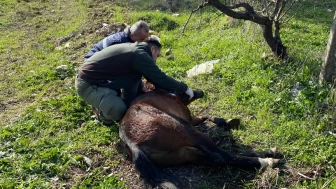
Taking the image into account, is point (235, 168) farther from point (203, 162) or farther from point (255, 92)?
point (255, 92)

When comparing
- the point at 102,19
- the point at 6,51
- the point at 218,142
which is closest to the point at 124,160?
the point at 218,142

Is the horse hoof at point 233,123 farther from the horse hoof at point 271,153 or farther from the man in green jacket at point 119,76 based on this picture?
the horse hoof at point 271,153

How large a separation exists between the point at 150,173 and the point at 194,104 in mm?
2076

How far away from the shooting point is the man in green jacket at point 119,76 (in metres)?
4.28

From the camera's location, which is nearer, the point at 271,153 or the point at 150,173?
the point at 150,173

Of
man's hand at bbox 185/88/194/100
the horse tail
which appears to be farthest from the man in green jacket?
the horse tail

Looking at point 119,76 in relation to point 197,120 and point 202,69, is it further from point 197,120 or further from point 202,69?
point 202,69

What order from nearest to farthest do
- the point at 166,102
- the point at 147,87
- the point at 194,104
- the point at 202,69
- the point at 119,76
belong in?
the point at 166,102 → the point at 119,76 → the point at 147,87 → the point at 194,104 → the point at 202,69

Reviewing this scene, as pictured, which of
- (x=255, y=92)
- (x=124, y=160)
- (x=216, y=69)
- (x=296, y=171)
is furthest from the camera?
(x=216, y=69)

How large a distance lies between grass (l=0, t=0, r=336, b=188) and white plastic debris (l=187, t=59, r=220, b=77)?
0.39ft

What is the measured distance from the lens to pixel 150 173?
3420mm

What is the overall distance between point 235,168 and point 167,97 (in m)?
1.25

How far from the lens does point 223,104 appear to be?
5.14 meters

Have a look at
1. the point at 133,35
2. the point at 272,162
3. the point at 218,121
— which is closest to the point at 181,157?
the point at 272,162
